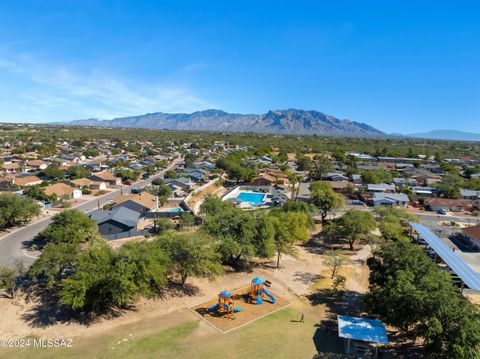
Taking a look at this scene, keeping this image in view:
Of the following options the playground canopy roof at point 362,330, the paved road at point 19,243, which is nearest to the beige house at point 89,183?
the paved road at point 19,243

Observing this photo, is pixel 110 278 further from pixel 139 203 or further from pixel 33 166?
pixel 33 166

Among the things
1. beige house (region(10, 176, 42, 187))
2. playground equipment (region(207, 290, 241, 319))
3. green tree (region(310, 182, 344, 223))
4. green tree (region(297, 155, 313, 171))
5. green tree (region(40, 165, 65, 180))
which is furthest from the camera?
green tree (region(297, 155, 313, 171))

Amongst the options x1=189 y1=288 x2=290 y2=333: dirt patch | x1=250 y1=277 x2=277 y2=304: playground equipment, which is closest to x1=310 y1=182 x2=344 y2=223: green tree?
x1=189 y1=288 x2=290 y2=333: dirt patch

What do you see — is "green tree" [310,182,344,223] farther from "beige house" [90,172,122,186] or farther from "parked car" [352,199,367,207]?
"beige house" [90,172,122,186]

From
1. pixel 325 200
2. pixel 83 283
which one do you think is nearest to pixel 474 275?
pixel 325 200

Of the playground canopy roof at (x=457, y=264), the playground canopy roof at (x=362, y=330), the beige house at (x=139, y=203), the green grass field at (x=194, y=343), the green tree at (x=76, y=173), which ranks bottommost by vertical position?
the green grass field at (x=194, y=343)

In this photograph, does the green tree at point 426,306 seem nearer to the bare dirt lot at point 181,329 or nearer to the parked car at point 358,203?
the bare dirt lot at point 181,329

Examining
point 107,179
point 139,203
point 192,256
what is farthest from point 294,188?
point 192,256
